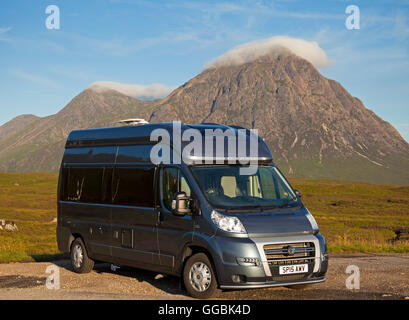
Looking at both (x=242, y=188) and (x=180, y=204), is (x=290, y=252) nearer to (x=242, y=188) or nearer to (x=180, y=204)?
(x=242, y=188)

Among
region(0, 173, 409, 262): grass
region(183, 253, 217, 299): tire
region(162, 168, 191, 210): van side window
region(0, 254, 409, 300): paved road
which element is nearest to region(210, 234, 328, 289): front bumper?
region(183, 253, 217, 299): tire

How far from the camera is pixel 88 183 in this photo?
13.4 meters

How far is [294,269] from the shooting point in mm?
9523

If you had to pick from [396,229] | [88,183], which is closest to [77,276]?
[88,183]

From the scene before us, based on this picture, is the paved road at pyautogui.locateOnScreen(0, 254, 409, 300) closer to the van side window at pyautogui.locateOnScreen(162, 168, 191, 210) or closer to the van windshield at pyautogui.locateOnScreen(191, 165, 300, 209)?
the van windshield at pyautogui.locateOnScreen(191, 165, 300, 209)

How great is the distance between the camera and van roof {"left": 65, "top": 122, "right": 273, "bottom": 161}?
1126 cm

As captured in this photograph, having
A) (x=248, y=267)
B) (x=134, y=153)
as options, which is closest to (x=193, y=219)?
(x=248, y=267)

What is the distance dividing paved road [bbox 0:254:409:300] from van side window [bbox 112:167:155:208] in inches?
67.5

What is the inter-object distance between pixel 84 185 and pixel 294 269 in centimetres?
613

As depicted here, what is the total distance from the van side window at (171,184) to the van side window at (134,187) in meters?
0.35
